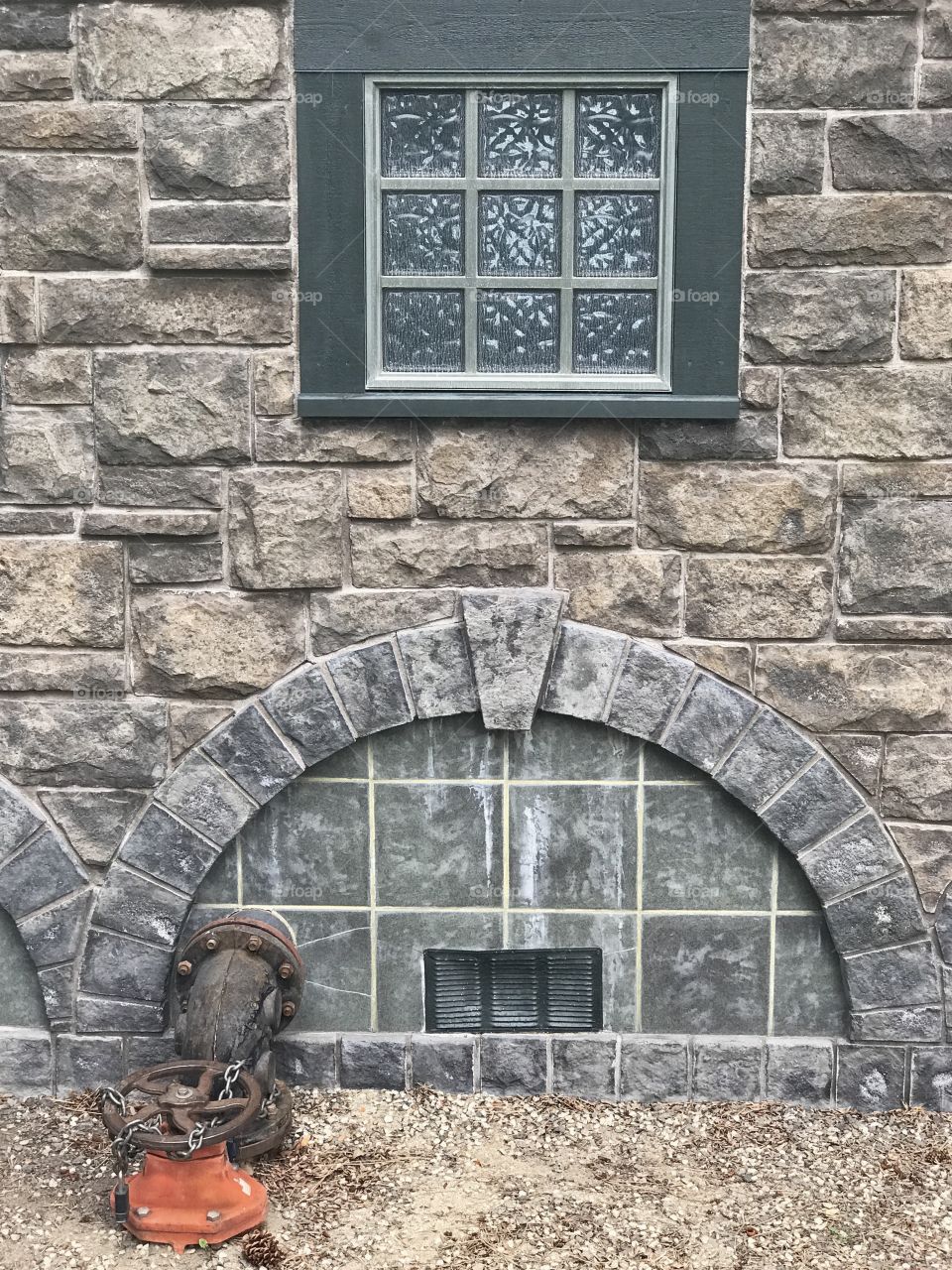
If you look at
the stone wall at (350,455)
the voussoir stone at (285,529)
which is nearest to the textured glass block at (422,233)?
the stone wall at (350,455)

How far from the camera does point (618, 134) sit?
444 centimetres

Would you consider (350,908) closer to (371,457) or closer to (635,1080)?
(635,1080)

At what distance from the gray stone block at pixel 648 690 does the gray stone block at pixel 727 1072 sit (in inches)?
48.6

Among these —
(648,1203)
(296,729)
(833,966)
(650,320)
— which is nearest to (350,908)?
(296,729)

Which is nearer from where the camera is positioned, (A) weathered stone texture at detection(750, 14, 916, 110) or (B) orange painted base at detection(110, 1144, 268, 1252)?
(B) orange painted base at detection(110, 1144, 268, 1252)

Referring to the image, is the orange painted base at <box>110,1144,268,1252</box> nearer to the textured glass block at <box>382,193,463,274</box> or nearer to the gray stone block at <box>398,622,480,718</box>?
the gray stone block at <box>398,622,480,718</box>

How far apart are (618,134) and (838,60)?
768 millimetres

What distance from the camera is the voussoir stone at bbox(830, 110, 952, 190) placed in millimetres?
4273

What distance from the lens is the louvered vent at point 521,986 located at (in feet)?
15.9

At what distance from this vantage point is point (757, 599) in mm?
4566

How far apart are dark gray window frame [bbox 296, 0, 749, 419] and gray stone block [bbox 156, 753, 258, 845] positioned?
138 centimetres

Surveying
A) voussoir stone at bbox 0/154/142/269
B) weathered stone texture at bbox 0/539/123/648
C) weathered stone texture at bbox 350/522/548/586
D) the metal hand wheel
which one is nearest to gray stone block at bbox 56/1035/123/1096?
the metal hand wheel

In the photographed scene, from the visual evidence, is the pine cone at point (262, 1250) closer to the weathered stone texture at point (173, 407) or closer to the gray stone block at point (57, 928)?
the gray stone block at point (57, 928)

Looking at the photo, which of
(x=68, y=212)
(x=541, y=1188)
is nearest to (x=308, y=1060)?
(x=541, y=1188)
